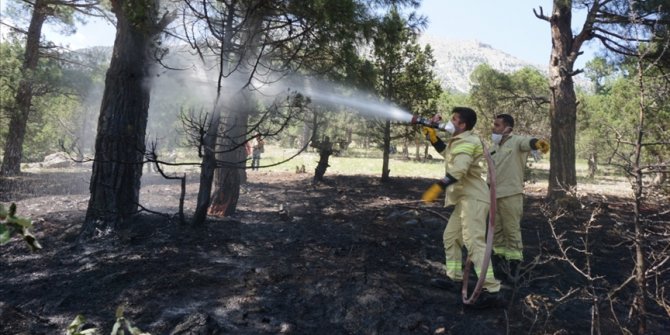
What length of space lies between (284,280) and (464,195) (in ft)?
6.16

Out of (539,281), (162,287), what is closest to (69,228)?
(162,287)

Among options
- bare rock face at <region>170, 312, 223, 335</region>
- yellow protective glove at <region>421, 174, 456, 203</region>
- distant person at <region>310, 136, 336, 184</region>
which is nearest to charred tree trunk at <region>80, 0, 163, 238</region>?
bare rock face at <region>170, 312, 223, 335</region>

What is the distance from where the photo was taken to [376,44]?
6.39 m

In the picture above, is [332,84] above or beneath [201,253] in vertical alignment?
above

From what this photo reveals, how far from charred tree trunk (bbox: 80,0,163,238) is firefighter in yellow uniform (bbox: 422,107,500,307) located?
370 cm

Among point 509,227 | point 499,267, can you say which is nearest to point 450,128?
point 509,227

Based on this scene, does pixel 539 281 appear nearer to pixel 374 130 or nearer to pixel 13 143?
pixel 374 130

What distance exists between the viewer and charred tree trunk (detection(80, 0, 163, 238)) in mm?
5344

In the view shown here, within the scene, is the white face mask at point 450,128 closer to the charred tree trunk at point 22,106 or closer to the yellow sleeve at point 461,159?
the yellow sleeve at point 461,159

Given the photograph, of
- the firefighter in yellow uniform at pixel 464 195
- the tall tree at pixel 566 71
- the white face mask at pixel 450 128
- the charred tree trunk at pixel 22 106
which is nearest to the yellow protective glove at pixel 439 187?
the firefighter in yellow uniform at pixel 464 195

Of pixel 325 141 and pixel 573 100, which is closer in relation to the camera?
pixel 573 100

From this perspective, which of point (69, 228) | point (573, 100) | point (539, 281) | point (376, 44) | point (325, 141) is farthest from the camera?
point (325, 141)

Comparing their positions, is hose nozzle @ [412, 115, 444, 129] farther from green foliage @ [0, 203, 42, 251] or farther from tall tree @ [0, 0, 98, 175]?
tall tree @ [0, 0, 98, 175]

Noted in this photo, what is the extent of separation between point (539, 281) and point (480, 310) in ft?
4.29
